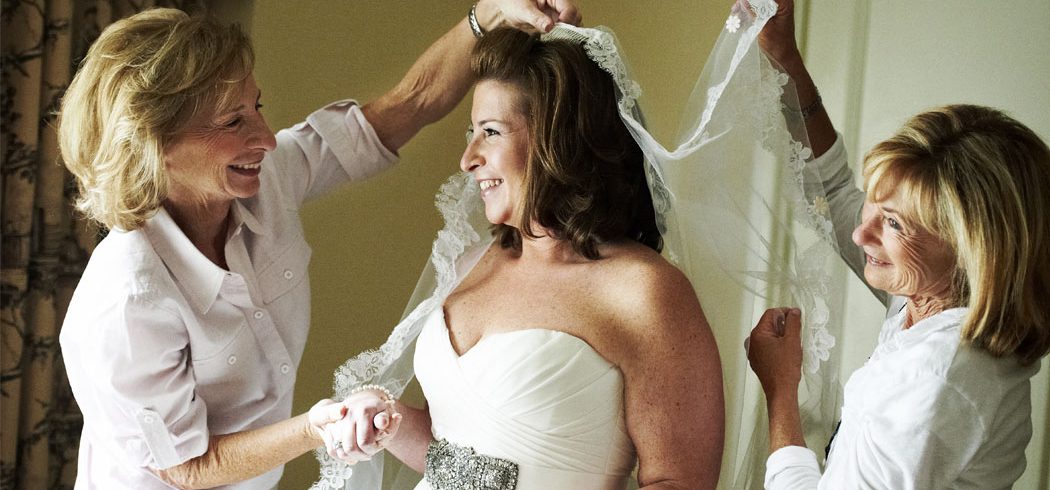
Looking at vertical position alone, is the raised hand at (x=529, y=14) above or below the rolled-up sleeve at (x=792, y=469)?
above

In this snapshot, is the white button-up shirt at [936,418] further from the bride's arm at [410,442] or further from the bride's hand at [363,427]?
the bride's arm at [410,442]

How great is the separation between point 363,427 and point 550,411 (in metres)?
0.29

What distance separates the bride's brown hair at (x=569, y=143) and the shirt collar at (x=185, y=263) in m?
0.55

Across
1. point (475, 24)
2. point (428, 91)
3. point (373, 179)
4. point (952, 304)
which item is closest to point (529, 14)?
point (475, 24)

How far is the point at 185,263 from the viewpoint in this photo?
1.79 meters

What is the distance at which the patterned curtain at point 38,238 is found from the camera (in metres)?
2.32

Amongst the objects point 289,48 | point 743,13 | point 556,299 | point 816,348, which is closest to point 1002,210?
point 816,348

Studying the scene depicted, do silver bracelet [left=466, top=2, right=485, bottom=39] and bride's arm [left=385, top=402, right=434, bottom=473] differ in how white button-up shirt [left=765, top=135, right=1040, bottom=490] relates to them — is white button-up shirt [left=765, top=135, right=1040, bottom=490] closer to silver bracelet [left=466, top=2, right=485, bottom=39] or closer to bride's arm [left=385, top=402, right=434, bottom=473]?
bride's arm [left=385, top=402, right=434, bottom=473]

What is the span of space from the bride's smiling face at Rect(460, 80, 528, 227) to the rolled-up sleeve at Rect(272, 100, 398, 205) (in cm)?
43

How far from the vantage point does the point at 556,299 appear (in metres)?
1.67

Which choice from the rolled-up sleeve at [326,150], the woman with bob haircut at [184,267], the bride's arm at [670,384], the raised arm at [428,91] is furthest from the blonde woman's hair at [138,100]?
the bride's arm at [670,384]

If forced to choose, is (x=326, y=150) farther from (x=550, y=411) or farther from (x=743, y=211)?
(x=743, y=211)

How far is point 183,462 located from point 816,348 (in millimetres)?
1073

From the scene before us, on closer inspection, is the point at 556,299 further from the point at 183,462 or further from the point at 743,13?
the point at 183,462
